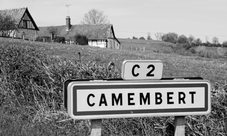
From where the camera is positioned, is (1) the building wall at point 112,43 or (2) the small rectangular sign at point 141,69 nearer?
(2) the small rectangular sign at point 141,69

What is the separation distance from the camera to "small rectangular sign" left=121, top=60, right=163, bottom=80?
248 centimetres

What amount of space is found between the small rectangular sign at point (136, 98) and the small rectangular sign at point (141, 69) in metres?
0.04

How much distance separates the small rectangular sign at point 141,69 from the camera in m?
2.48

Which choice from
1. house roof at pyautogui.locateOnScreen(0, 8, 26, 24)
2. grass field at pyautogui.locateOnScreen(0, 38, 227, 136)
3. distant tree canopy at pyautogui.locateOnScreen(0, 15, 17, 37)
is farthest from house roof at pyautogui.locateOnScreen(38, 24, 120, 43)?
grass field at pyautogui.locateOnScreen(0, 38, 227, 136)

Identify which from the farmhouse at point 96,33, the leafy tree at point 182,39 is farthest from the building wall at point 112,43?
the leafy tree at point 182,39

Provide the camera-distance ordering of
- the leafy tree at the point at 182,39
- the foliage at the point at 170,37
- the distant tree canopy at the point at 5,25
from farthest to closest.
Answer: the foliage at the point at 170,37 → the leafy tree at the point at 182,39 → the distant tree canopy at the point at 5,25

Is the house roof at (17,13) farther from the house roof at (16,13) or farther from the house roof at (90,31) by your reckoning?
the house roof at (90,31)

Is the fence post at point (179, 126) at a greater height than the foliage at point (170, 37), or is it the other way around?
the foliage at point (170, 37)

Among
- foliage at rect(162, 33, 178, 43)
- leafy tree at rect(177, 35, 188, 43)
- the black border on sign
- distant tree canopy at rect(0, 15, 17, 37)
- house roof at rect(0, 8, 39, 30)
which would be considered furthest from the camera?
foliage at rect(162, 33, 178, 43)

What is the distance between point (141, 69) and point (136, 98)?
23 cm

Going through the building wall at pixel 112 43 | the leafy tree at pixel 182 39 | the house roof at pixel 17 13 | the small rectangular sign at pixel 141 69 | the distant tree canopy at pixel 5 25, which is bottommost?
the small rectangular sign at pixel 141 69

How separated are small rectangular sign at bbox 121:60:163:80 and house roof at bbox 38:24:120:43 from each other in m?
73.3

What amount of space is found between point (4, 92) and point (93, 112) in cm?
397

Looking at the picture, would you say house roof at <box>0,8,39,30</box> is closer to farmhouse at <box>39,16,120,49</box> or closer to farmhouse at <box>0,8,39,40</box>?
farmhouse at <box>0,8,39,40</box>
